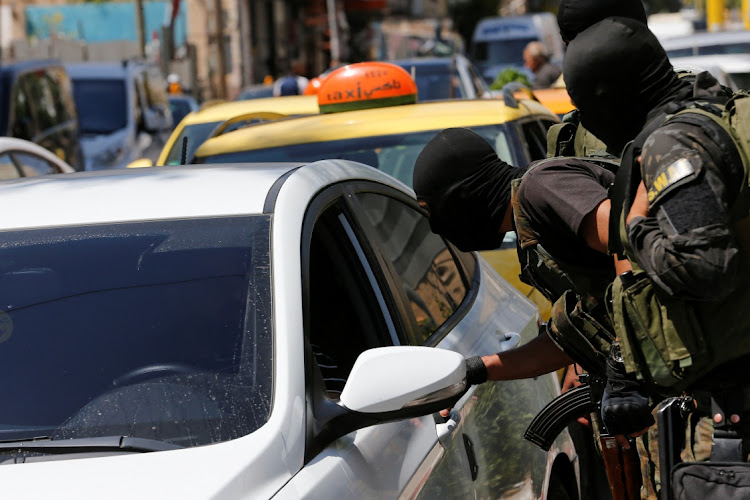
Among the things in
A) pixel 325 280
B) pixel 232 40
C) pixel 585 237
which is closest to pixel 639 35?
pixel 585 237

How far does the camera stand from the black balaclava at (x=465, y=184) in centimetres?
304

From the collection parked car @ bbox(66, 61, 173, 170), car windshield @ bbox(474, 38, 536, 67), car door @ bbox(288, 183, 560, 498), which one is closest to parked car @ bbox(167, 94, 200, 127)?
parked car @ bbox(66, 61, 173, 170)

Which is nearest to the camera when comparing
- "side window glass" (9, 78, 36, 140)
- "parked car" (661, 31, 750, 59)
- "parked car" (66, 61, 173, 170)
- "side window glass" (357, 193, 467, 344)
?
"side window glass" (357, 193, 467, 344)

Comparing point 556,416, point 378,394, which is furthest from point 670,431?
point 378,394

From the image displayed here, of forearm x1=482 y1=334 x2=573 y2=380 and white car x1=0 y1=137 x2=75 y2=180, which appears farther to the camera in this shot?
white car x1=0 y1=137 x2=75 y2=180

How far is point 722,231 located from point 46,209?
5.17 feet

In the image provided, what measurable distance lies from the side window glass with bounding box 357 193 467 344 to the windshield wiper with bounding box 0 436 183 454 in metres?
0.99

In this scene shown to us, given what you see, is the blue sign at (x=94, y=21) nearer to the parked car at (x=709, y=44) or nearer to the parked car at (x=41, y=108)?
the parked car at (x=41, y=108)

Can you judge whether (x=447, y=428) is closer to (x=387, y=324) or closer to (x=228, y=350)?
(x=387, y=324)

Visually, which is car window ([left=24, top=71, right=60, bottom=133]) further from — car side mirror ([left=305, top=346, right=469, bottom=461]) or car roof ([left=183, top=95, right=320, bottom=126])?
car side mirror ([left=305, top=346, right=469, bottom=461])

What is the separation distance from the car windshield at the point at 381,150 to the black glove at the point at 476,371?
2417 millimetres

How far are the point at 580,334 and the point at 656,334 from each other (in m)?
0.44

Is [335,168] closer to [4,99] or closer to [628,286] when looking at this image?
[628,286]

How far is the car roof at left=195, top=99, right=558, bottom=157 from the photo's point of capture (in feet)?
18.4
